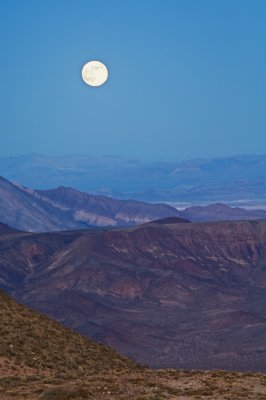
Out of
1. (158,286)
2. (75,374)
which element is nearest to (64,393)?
(75,374)

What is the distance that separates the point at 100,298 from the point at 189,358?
40.1 metres

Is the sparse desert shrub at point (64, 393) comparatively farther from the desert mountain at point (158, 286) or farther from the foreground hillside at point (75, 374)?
the desert mountain at point (158, 286)

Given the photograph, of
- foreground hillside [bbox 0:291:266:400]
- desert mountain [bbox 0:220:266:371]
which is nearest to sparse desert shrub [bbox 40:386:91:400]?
foreground hillside [bbox 0:291:266:400]

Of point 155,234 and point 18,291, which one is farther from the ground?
point 155,234

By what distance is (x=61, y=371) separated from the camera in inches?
1375

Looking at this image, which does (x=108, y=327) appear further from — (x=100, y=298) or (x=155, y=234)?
(x=155, y=234)

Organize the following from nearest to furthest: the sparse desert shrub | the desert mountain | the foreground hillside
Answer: the sparse desert shrub, the foreground hillside, the desert mountain

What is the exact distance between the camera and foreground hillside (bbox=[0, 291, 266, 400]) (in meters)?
27.6

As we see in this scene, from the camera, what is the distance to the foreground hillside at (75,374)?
27.6m

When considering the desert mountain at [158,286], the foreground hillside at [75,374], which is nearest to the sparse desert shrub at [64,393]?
the foreground hillside at [75,374]

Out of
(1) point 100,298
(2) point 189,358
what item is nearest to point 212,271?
(1) point 100,298

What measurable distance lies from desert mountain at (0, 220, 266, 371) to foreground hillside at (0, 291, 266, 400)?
50.8 metres

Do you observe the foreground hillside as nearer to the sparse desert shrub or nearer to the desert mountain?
the sparse desert shrub

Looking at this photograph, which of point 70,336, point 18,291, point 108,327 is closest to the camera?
point 70,336
